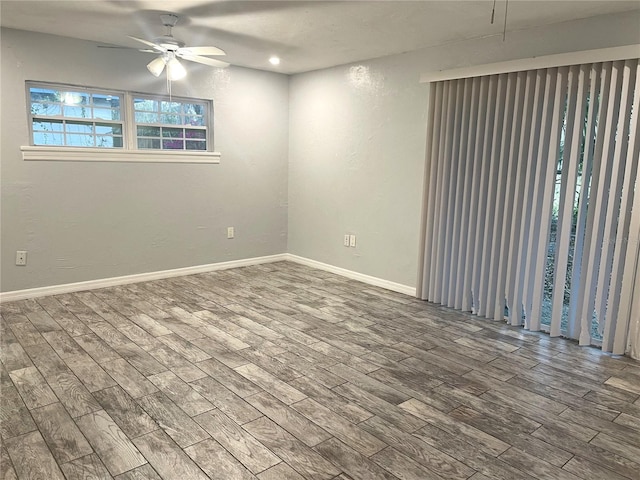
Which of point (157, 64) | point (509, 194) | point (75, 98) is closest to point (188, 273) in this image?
point (75, 98)

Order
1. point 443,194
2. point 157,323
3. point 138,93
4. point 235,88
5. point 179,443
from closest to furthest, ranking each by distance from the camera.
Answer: point 179,443 < point 157,323 < point 443,194 < point 138,93 < point 235,88

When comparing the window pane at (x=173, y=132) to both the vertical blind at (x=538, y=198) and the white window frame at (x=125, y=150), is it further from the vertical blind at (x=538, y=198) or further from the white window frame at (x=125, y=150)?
the vertical blind at (x=538, y=198)

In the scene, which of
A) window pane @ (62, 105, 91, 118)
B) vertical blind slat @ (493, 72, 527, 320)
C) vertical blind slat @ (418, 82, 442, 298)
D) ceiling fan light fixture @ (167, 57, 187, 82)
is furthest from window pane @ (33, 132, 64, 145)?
vertical blind slat @ (493, 72, 527, 320)

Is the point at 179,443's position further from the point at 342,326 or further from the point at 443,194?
the point at 443,194

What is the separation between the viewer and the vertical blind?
10.3 ft

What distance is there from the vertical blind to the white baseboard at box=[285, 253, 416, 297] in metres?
0.32

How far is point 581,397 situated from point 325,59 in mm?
3760

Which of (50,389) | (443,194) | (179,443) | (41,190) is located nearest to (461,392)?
(179,443)

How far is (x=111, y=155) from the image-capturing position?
→ 4477 mm

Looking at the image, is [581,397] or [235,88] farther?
[235,88]

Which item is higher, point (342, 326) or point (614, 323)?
point (614, 323)

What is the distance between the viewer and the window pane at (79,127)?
4.33 metres

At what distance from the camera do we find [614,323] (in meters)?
3.23

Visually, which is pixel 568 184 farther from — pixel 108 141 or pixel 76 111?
pixel 76 111
